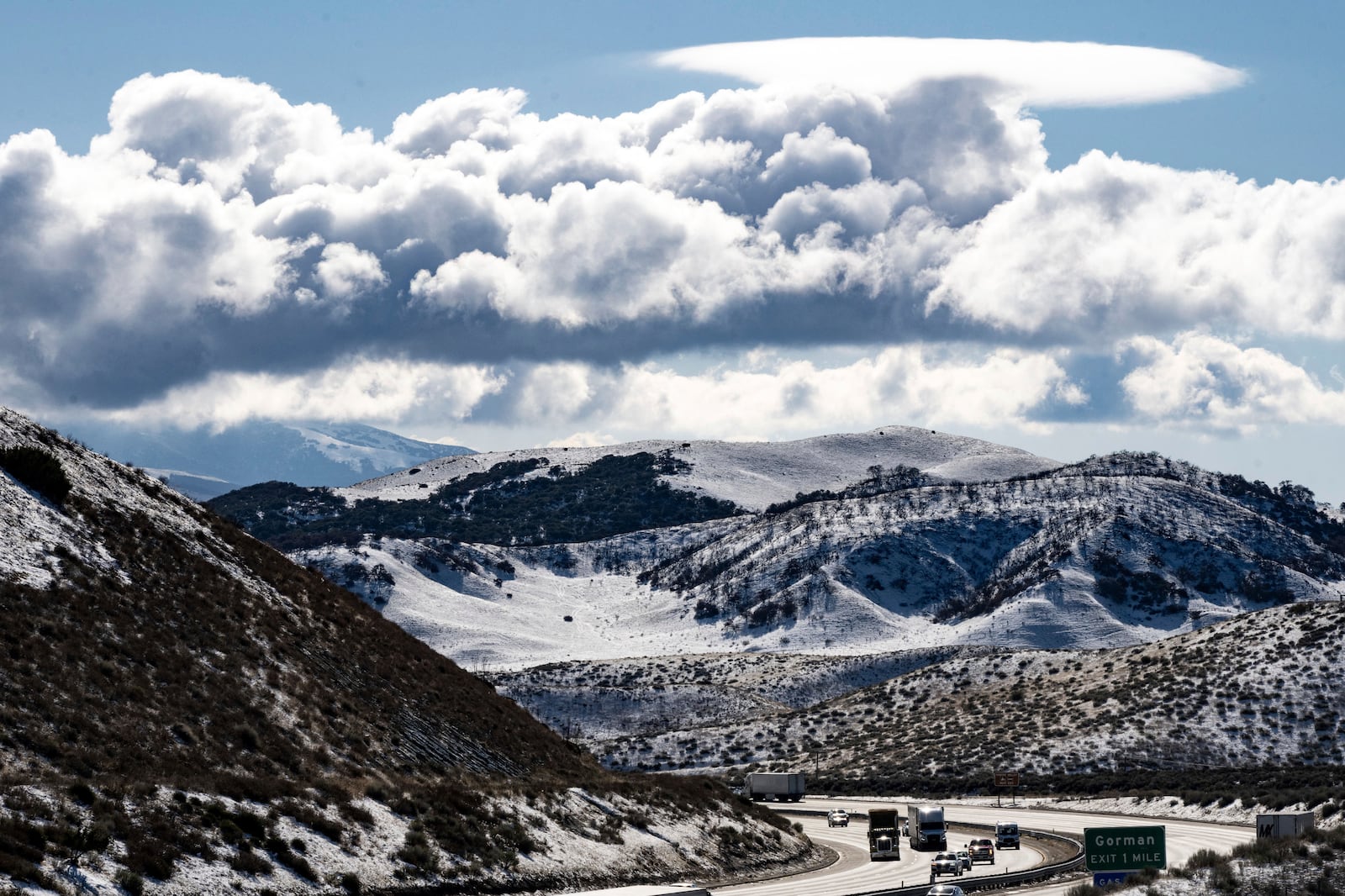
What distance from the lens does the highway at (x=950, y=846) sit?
51.6m

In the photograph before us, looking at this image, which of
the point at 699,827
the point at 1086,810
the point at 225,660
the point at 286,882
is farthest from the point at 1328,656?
the point at 286,882

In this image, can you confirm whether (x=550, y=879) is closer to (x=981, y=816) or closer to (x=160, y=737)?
(x=160, y=737)

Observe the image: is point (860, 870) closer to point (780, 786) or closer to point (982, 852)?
point (982, 852)

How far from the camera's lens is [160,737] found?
4412 cm

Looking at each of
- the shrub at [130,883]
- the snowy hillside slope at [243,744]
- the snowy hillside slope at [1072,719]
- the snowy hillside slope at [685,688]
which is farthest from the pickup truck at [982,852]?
the snowy hillside slope at [685,688]

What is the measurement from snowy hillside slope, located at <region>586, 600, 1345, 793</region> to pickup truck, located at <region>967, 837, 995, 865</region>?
48917 millimetres

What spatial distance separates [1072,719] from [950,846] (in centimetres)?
5182

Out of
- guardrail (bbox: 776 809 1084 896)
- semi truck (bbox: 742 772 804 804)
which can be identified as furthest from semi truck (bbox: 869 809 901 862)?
semi truck (bbox: 742 772 804 804)

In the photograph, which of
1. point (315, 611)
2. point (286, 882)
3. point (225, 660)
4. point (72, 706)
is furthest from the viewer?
point (315, 611)

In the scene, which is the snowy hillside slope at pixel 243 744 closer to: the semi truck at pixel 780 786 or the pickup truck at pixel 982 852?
the pickup truck at pixel 982 852

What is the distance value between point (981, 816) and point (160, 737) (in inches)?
2358

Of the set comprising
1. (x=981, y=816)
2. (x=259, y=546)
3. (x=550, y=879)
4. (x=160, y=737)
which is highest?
(x=259, y=546)

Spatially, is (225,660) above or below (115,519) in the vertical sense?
below

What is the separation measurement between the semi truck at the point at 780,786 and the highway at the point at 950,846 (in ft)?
4.01
